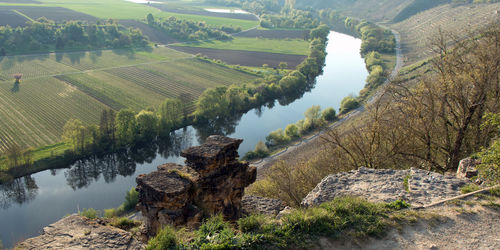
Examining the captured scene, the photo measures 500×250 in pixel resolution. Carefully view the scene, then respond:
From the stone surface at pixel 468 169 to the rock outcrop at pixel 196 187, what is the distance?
11196mm

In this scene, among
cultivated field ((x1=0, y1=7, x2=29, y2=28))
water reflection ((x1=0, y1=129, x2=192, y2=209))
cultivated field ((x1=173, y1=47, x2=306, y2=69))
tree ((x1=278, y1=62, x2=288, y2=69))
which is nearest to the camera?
water reflection ((x1=0, y1=129, x2=192, y2=209))

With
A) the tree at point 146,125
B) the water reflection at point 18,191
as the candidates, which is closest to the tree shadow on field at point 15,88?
the tree at point 146,125

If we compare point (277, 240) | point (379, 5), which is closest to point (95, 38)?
point (277, 240)

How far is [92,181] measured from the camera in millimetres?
48156

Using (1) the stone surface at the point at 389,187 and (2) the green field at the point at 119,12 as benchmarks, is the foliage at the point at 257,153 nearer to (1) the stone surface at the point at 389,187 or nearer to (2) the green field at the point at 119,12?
(1) the stone surface at the point at 389,187

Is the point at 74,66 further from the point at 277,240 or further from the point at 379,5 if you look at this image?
the point at 379,5

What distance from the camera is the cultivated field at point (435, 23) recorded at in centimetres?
10581

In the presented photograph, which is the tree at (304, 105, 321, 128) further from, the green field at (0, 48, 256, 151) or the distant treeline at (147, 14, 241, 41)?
the distant treeline at (147, 14, 241, 41)

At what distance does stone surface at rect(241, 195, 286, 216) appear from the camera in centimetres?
1967

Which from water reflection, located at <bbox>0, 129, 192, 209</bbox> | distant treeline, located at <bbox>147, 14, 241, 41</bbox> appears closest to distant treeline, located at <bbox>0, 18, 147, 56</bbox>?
distant treeline, located at <bbox>147, 14, 241, 41</bbox>

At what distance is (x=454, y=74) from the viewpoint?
21.9 metres

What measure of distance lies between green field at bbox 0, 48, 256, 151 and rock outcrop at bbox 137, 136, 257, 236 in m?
44.0

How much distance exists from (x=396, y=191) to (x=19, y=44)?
122227 millimetres

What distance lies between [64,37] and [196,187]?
121 meters
